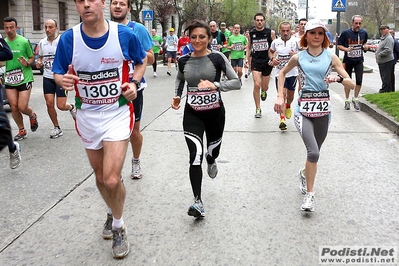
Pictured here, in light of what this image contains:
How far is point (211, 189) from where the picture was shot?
5.32m

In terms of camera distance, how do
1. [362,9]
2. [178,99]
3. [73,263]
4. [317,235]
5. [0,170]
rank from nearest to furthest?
[73,263]
[317,235]
[178,99]
[0,170]
[362,9]

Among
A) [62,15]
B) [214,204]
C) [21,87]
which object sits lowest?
[214,204]

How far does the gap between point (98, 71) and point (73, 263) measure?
4.71ft

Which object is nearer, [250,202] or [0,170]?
[250,202]

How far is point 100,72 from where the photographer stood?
3625mm

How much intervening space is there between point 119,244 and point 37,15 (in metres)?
34.3

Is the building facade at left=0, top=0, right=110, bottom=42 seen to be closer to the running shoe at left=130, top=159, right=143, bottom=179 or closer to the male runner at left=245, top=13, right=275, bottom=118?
the male runner at left=245, top=13, right=275, bottom=118

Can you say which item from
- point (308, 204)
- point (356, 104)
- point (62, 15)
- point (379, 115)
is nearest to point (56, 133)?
point (308, 204)

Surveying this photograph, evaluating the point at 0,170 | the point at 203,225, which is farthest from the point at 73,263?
the point at 0,170

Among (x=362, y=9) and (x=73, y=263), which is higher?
(x=362, y=9)

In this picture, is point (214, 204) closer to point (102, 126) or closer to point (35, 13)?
point (102, 126)

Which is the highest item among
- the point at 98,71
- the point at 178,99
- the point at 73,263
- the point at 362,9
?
the point at 362,9

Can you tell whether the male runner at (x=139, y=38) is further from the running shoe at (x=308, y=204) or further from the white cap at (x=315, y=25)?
the running shoe at (x=308, y=204)

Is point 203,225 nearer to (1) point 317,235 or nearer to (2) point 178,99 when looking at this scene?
(1) point 317,235
